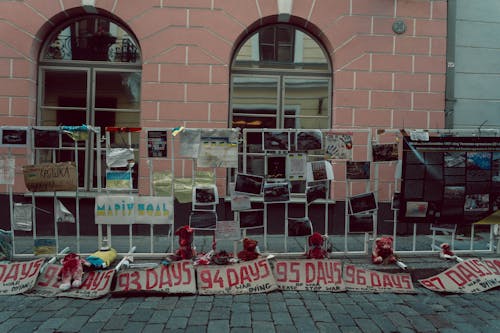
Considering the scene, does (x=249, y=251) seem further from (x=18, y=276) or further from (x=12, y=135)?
(x=12, y=135)

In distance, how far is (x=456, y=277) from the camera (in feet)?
14.8

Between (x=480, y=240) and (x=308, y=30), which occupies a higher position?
(x=308, y=30)

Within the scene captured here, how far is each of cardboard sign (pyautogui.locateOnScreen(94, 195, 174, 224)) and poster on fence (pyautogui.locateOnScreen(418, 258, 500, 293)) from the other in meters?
A: 3.14

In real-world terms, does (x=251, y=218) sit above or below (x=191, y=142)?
below

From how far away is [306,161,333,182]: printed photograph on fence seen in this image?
15.8 feet

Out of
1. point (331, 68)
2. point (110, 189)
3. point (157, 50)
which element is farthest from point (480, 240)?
point (157, 50)

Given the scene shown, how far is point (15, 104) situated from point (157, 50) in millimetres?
2582

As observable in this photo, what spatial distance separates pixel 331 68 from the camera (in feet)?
24.2

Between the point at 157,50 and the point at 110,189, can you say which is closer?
the point at 110,189

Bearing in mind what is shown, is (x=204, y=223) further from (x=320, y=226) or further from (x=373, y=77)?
(x=373, y=77)

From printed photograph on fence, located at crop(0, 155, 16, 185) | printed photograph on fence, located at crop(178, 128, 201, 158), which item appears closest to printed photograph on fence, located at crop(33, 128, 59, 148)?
printed photograph on fence, located at crop(0, 155, 16, 185)


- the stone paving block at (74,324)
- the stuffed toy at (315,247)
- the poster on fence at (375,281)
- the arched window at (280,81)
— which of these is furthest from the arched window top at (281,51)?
the stone paving block at (74,324)

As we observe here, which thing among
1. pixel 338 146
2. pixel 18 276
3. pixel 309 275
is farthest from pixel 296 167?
pixel 18 276

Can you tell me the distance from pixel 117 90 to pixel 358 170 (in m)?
4.58
